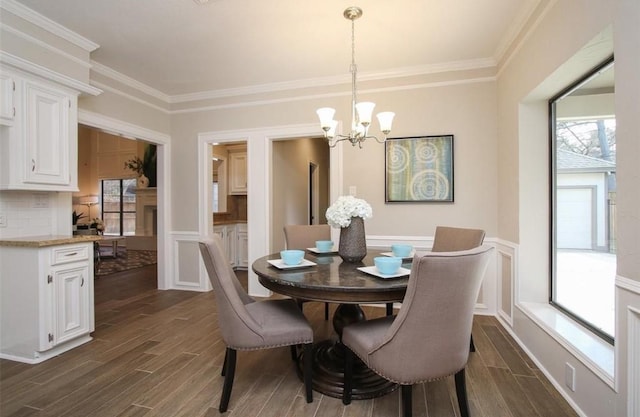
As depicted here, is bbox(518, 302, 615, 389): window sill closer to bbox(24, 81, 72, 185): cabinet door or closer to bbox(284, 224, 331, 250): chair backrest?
bbox(284, 224, 331, 250): chair backrest

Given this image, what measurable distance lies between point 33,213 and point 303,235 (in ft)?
7.69

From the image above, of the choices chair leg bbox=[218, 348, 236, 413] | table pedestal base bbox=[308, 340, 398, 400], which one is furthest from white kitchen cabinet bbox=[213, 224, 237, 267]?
chair leg bbox=[218, 348, 236, 413]

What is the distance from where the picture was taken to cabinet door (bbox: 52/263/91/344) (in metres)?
2.31

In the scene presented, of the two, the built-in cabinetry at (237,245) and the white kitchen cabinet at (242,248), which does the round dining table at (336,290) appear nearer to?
the built-in cabinetry at (237,245)

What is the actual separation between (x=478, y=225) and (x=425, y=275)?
2299mm

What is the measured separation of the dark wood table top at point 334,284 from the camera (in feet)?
4.96

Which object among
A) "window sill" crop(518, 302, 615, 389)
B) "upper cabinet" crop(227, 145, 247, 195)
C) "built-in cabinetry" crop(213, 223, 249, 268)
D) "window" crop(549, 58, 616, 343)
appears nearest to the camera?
"window sill" crop(518, 302, 615, 389)

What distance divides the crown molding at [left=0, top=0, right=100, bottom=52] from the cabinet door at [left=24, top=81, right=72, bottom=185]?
53cm

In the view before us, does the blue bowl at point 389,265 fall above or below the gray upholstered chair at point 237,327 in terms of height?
above

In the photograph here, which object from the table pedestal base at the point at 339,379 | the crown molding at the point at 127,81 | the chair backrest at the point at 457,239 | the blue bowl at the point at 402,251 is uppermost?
the crown molding at the point at 127,81

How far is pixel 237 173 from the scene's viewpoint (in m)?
5.81

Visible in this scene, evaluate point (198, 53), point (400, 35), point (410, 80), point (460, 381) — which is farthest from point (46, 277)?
point (410, 80)

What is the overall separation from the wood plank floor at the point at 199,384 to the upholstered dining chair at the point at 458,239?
0.36 m

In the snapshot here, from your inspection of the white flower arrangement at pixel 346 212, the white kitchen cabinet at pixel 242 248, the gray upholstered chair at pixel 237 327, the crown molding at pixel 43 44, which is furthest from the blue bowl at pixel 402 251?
the white kitchen cabinet at pixel 242 248
